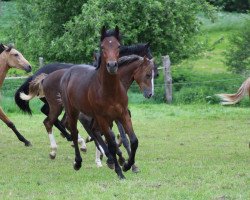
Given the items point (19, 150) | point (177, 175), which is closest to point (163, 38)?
point (19, 150)

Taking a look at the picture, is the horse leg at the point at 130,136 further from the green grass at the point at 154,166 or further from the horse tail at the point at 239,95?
the horse tail at the point at 239,95

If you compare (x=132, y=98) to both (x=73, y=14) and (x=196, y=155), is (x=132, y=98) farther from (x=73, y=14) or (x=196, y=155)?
(x=196, y=155)

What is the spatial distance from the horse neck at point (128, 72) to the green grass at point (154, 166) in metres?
1.26

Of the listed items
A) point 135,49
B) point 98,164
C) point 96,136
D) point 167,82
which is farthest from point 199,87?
point 96,136

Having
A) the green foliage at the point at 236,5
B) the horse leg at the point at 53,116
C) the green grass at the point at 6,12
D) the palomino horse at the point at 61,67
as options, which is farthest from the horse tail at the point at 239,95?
the green foliage at the point at 236,5

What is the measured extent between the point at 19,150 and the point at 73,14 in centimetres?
1274

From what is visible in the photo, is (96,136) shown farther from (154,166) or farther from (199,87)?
(199,87)

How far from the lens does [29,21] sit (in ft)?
93.9

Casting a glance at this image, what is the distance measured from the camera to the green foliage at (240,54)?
23.5m

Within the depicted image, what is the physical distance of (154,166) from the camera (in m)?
9.74

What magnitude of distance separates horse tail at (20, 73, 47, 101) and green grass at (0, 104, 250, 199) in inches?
40.5

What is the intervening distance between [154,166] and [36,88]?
3070mm

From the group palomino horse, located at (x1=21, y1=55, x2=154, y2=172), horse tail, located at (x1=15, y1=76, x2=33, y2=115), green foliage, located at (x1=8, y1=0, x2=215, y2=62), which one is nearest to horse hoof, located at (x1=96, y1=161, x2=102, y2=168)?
palomino horse, located at (x1=21, y1=55, x2=154, y2=172)

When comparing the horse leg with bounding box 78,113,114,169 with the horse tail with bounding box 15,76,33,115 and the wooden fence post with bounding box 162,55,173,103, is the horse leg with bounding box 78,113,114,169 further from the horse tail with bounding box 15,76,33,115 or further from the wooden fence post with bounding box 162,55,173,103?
the wooden fence post with bounding box 162,55,173,103
